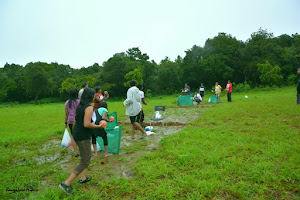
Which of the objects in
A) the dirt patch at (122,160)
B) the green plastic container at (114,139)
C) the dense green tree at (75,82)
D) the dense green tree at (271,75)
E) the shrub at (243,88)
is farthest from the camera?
the dense green tree at (75,82)

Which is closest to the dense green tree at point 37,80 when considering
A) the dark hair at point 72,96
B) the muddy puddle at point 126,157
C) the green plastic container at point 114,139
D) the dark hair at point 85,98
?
the muddy puddle at point 126,157

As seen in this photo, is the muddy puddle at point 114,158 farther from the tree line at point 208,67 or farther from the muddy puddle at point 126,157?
the tree line at point 208,67

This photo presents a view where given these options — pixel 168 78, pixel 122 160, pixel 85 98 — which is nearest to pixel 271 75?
pixel 168 78

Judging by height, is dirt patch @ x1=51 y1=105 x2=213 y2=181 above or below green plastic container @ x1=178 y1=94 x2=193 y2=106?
below

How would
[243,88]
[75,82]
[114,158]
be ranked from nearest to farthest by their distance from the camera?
[114,158]
[243,88]
[75,82]

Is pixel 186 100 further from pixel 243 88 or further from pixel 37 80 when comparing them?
pixel 37 80

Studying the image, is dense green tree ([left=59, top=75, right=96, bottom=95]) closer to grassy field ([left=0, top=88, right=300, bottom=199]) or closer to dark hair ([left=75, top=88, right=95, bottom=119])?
grassy field ([left=0, top=88, right=300, bottom=199])

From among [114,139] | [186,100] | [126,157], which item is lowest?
[126,157]

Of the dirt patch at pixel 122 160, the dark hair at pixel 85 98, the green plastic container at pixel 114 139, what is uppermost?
the dark hair at pixel 85 98

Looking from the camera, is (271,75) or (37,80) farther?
(37,80)

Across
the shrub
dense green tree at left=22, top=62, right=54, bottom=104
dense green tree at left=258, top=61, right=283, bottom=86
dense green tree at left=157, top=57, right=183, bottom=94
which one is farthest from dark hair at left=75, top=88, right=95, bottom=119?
dense green tree at left=22, top=62, right=54, bottom=104

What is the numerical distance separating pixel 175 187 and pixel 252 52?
3590 cm

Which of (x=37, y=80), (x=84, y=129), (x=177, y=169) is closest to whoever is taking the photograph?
(x=84, y=129)

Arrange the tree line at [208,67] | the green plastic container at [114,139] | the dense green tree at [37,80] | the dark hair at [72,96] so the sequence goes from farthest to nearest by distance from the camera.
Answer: the dense green tree at [37,80] → the tree line at [208,67] → the dark hair at [72,96] → the green plastic container at [114,139]
